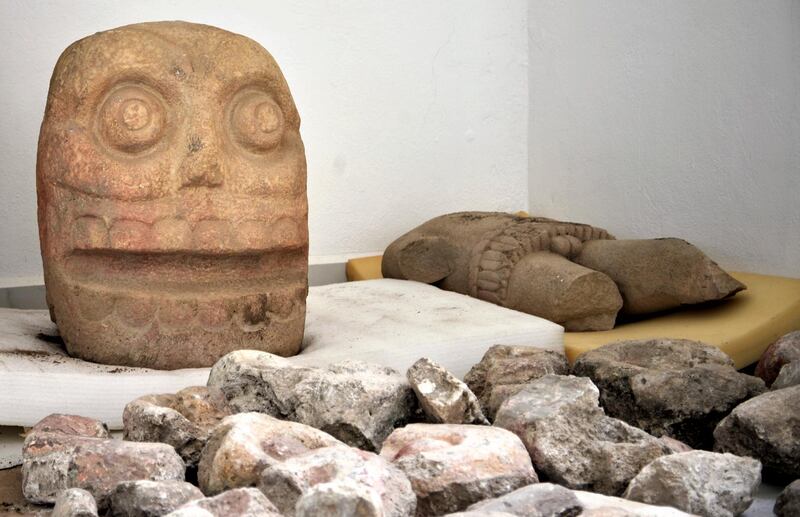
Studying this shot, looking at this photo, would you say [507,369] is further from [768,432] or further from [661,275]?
[661,275]

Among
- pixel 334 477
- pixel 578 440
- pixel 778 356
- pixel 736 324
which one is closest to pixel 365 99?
pixel 736 324

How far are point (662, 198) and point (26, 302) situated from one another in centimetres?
266

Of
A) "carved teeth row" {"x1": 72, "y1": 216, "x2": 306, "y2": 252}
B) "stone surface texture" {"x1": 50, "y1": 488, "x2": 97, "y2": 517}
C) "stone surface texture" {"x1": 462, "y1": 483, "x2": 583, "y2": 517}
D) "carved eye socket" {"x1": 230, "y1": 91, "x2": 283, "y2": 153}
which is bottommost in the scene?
"stone surface texture" {"x1": 462, "y1": 483, "x2": 583, "y2": 517}

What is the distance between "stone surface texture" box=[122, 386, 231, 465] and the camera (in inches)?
93.0

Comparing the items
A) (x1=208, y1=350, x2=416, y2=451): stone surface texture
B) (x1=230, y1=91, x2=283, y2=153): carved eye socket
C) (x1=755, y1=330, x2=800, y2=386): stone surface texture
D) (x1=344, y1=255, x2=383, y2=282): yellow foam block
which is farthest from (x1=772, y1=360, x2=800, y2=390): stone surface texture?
(x1=344, y1=255, x2=383, y2=282): yellow foam block

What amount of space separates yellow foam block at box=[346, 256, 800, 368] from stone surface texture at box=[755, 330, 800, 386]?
0.25 m

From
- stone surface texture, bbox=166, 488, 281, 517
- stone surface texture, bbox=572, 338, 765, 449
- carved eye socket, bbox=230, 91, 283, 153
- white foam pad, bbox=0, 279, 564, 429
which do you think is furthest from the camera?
carved eye socket, bbox=230, 91, 283, 153

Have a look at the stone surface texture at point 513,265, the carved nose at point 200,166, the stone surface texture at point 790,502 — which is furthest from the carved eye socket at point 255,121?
the stone surface texture at point 790,502

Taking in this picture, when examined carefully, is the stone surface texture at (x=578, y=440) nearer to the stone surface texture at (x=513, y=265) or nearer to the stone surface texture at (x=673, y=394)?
the stone surface texture at (x=673, y=394)

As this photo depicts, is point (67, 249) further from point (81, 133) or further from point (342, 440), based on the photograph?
point (342, 440)

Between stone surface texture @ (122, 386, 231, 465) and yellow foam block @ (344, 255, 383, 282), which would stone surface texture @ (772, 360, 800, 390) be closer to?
stone surface texture @ (122, 386, 231, 465)

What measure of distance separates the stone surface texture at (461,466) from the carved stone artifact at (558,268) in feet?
4.72

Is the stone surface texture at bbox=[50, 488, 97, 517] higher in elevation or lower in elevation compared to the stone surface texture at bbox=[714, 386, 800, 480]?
higher

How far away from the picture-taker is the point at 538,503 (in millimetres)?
1947
